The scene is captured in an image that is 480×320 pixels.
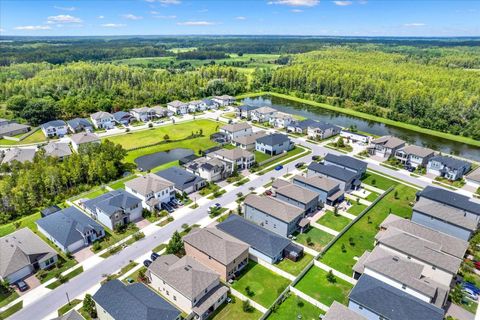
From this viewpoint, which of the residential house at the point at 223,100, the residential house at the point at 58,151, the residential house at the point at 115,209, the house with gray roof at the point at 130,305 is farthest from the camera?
the residential house at the point at 223,100

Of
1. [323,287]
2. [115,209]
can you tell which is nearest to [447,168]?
[323,287]

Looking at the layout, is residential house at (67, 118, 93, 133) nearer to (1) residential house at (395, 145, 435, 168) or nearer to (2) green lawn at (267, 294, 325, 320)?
(2) green lawn at (267, 294, 325, 320)

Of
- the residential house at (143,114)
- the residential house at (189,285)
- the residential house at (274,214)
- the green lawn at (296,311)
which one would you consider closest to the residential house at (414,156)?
the residential house at (274,214)

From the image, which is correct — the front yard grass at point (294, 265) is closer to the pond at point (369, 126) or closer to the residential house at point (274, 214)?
the residential house at point (274, 214)

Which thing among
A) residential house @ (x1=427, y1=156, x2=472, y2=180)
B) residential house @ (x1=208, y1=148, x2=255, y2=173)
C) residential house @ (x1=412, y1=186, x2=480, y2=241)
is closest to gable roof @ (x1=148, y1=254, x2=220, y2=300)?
residential house @ (x1=208, y1=148, x2=255, y2=173)

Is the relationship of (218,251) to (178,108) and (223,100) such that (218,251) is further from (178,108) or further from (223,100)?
(223,100)

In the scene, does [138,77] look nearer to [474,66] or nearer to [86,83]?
[86,83]

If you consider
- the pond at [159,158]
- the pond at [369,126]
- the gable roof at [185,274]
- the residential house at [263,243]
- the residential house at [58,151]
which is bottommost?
the pond at [369,126]
